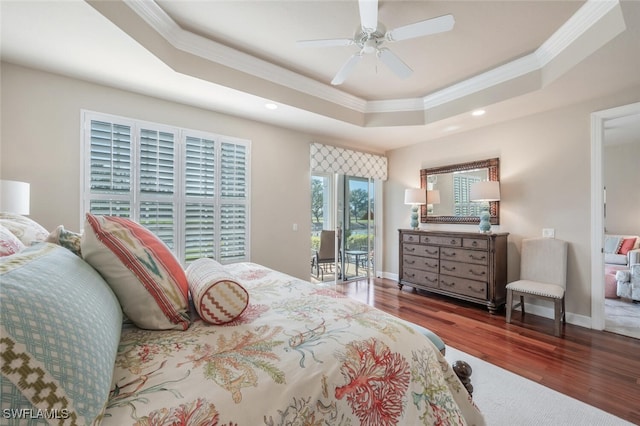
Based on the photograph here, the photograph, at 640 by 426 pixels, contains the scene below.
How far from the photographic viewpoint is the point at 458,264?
149 inches

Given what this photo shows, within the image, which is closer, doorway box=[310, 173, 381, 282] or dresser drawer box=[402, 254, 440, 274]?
dresser drawer box=[402, 254, 440, 274]

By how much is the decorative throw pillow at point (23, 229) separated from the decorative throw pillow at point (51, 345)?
75cm

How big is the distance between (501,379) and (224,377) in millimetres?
2205

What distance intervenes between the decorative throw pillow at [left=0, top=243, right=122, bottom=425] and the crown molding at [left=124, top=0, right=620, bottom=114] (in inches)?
90.7

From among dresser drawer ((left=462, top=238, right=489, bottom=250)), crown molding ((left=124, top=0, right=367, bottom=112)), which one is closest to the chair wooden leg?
dresser drawer ((left=462, top=238, right=489, bottom=250))

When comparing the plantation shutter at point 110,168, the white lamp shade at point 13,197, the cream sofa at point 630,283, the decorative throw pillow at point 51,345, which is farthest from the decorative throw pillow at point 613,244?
the white lamp shade at point 13,197

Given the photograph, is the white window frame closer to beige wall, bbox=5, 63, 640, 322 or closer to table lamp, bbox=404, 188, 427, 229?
beige wall, bbox=5, 63, 640, 322

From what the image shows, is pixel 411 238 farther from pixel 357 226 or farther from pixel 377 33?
pixel 377 33

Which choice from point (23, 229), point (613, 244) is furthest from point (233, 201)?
point (613, 244)

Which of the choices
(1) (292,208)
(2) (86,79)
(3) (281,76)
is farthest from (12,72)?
(1) (292,208)

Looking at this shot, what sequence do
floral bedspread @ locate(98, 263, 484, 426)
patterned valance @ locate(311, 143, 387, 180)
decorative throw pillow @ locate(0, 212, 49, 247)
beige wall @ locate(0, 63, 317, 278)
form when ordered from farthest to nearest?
patterned valance @ locate(311, 143, 387, 180) < beige wall @ locate(0, 63, 317, 278) < decorative throw pillow @ locate(0, 212, 49, 247) < floral bedspread @ locate(98, 263, 484, 426)

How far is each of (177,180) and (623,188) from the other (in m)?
7.95

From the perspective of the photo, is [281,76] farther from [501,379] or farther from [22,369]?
[501,379]

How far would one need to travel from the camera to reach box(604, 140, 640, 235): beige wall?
5.22 meters
